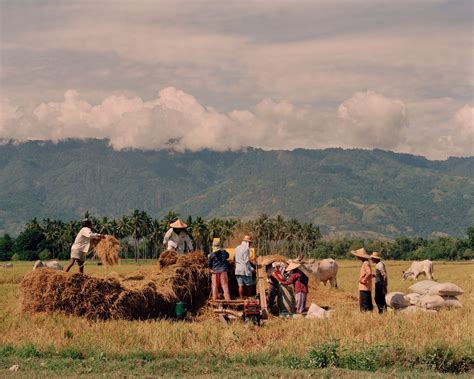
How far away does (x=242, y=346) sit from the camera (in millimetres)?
13797

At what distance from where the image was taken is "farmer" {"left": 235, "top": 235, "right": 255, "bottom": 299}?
17.8 m

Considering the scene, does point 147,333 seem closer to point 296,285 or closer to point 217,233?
point 296,285

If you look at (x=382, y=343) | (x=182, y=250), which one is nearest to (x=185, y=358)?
(x=382, y=343)

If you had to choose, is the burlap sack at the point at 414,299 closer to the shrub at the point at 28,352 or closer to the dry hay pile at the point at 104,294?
the dry hay pile at the point at 104,294

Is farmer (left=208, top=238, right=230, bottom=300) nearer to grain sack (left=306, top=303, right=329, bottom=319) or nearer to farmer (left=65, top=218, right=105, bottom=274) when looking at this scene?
grain sack (left=306, top=303, right=329, bottom=319)

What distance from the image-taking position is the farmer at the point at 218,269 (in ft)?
58.4

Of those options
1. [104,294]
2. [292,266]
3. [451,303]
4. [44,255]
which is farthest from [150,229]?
[104,294]

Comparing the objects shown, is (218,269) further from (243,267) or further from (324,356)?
(324,356)

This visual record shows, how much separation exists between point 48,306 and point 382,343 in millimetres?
7239

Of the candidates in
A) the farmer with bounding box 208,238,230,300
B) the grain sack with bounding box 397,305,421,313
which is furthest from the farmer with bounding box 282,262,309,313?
the grain sack with bounding box 397,305,421,313

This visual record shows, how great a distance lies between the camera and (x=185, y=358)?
42.2 feet

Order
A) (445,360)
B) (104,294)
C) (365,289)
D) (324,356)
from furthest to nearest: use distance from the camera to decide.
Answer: (365,289) → (104,294) → (445,360) → (324,356)

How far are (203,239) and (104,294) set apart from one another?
329 feet

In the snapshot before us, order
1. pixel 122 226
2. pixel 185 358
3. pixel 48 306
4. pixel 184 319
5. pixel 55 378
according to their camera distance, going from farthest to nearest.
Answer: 1. pixel 122 226
2. pixel 184 319
3. pixel 48 306
4. pixel 185 358
5. pixel 55 378
